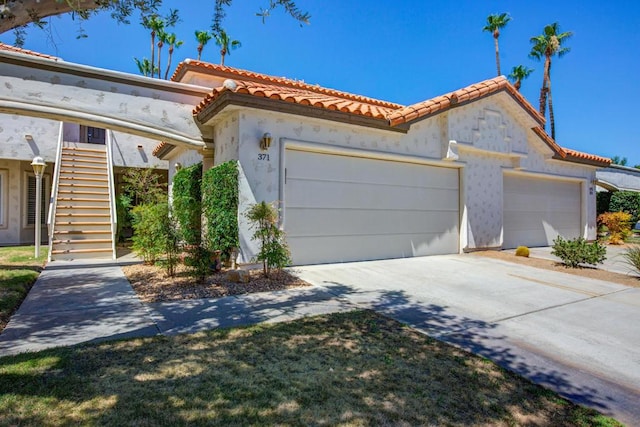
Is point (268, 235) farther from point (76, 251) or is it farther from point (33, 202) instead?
point (33, 202)

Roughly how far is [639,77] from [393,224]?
16.7 metres

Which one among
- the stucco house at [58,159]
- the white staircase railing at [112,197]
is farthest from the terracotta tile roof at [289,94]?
the white staircase railing at [112,197]

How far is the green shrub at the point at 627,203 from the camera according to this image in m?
19.6

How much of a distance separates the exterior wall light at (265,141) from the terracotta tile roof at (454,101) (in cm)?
348

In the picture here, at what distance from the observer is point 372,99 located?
14.0 m

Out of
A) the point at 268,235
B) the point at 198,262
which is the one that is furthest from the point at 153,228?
the point at 268,235

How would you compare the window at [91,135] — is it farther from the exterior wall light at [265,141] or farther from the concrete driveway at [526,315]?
the concrete driveway at [526,315]

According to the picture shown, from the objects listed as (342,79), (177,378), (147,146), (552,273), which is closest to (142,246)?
(177,378)

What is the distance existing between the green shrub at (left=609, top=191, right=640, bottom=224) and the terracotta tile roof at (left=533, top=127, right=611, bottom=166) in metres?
6.01

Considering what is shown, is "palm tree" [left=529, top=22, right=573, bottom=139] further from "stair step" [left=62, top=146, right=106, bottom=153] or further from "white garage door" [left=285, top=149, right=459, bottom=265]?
"stair step" [left=62, top=146, right=106, bottom=153]

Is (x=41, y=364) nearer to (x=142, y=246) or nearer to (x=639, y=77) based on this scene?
(x=142, y=246)

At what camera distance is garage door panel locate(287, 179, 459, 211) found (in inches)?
332

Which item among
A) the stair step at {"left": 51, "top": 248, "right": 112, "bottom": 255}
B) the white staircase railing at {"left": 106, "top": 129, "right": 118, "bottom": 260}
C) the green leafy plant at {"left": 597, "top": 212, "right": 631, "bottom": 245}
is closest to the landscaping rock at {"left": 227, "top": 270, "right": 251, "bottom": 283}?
the white staircase railing at {"left": 106, "top": 129, "right": 118, "bottom": 260}

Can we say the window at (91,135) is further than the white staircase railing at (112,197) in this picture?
Yes
